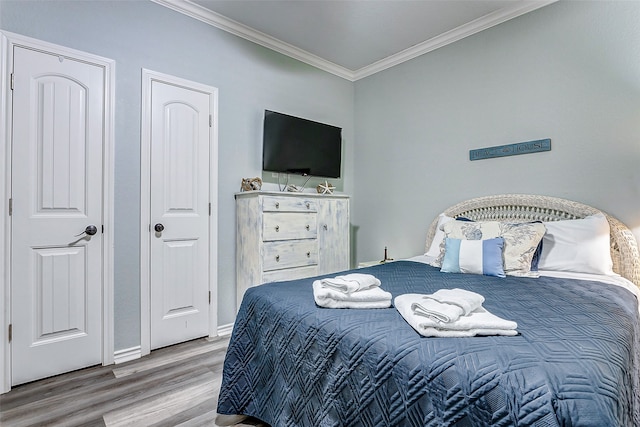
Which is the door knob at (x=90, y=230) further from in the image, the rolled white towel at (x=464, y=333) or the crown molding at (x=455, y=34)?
the crown molding at (x=455, y=34)

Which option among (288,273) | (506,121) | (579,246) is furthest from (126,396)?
(506,121)

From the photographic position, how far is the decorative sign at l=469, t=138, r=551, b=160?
8.84ft

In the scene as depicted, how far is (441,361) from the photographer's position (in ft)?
3.23

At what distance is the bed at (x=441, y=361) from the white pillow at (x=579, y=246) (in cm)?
13

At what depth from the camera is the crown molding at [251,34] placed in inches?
109

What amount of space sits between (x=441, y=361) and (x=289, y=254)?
84.0 inches

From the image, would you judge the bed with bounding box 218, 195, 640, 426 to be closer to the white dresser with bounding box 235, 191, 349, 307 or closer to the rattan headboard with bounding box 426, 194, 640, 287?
the rattan headboard with bounding box 426, 194, 640, 287

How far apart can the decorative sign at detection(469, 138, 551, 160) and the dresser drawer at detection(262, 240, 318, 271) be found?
1710 millimetres

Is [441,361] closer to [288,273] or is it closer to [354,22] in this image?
[288,273]

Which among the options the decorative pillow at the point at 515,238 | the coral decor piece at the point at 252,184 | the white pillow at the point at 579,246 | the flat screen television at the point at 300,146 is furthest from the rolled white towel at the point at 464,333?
the flat screen television at the point at 300,146

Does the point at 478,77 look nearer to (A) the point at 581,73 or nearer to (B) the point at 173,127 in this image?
(A) the point at 581,73

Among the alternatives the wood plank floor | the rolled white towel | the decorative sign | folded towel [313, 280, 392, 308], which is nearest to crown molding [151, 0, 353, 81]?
the decorative sign

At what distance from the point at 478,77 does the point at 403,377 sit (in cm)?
297

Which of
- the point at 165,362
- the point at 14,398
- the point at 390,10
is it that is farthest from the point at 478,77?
the point at 14,398
